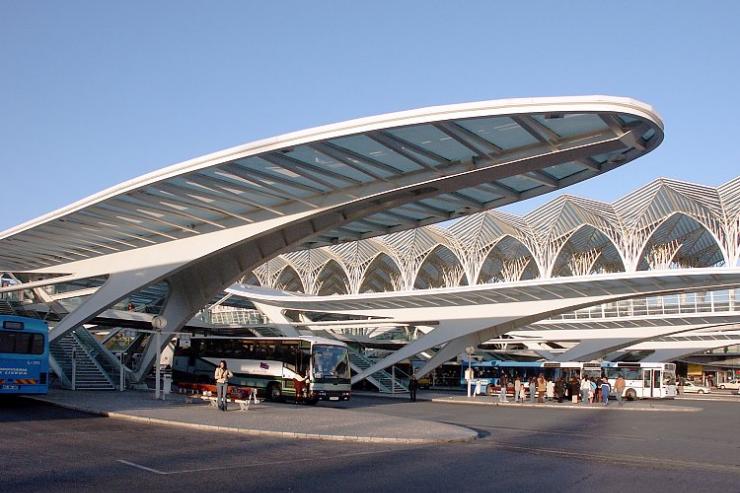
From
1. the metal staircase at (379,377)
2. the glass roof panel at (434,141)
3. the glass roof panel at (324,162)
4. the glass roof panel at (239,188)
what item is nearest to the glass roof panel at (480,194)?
the glass roof panel at (434,141)

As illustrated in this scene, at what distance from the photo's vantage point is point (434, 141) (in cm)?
1814

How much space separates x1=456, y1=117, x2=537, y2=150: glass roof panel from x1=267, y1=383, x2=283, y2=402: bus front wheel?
17.7 metres

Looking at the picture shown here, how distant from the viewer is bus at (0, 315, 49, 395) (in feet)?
70.8

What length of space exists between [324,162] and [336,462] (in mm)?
9603

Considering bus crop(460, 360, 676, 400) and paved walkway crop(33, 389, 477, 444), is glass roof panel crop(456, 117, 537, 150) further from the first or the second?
bus crop(460, 360, 676, 400)

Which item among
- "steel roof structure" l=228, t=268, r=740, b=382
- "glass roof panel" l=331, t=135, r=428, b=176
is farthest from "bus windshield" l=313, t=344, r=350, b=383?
"steel roof structure" l=228, t=268, r=740, b=382

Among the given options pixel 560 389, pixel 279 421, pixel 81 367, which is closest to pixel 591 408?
pixel 560 389

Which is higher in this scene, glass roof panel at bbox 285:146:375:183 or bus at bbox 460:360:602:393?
glass roof panel at bbox 285:146:375:183

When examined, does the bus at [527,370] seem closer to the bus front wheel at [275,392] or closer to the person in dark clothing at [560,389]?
the person in dark clothing at [560,389]

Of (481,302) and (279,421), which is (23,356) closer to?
(279,421)

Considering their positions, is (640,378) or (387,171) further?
(640,378)

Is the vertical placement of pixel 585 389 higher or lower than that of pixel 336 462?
higher

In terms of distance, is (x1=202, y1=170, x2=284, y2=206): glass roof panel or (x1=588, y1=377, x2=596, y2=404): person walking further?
(x1=588, y1=377, x2=596, y2=404): person walking

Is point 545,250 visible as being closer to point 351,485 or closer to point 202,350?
point 202,350
